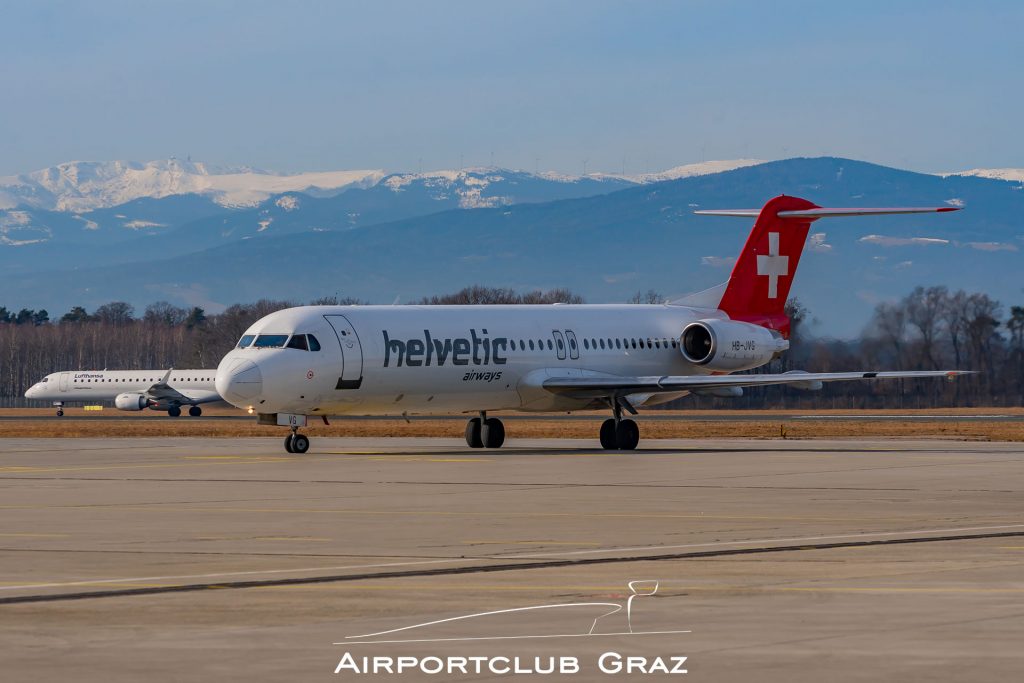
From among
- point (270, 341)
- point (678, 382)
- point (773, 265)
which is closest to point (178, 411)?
point (773, 265)

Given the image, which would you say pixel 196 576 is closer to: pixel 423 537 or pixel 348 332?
pixel 423 537

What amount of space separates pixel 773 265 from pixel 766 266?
0.25 metres

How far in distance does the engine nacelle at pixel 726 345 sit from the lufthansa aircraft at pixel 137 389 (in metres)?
60.9

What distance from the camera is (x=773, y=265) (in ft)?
153

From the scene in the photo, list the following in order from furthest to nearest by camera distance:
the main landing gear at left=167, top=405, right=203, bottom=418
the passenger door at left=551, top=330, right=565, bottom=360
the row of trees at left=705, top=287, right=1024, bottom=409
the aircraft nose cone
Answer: the main landing gear at left=167, top=405, right=203, bottom=418 < the row of trees at left=705, top=287, right=1024, bottom=409 < the passenger door at left=551, top=330, right=565, bottom=360 < the aircraft nose cone

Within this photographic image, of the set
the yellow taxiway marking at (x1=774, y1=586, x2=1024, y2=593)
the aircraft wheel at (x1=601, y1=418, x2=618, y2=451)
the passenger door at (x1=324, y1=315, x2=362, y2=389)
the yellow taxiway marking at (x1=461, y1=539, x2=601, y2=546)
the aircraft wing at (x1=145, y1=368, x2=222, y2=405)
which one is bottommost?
the yellow taxiway marking at (x1=774, y1=586, x2=1024, y2=593)

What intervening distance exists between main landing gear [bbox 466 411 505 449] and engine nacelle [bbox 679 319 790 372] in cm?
600

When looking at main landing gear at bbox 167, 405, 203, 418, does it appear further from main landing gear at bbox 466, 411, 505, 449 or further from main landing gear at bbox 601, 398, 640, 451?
main landing gear at bbox 601, 398, 640, 451

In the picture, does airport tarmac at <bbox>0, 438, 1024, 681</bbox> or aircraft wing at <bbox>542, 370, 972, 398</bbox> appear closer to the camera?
airport tarmac at <bbox>0, 438, 1024, 681</bbox>

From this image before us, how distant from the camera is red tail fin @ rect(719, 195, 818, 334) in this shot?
46.1 meters

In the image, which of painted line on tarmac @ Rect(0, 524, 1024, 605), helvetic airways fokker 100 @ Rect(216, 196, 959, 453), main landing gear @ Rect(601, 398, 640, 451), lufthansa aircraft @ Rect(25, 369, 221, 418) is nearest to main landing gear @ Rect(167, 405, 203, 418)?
lufthansa aircraft @ Rect(25, 369, 221, 418)

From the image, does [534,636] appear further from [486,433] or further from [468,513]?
[486,433]

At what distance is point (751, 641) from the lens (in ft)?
35.0

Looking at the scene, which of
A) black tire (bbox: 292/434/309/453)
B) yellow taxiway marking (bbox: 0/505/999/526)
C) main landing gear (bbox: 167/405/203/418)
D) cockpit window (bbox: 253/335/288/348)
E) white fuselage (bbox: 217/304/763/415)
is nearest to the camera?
yellow taxiway marking (bbox: 0/505/999/526)
